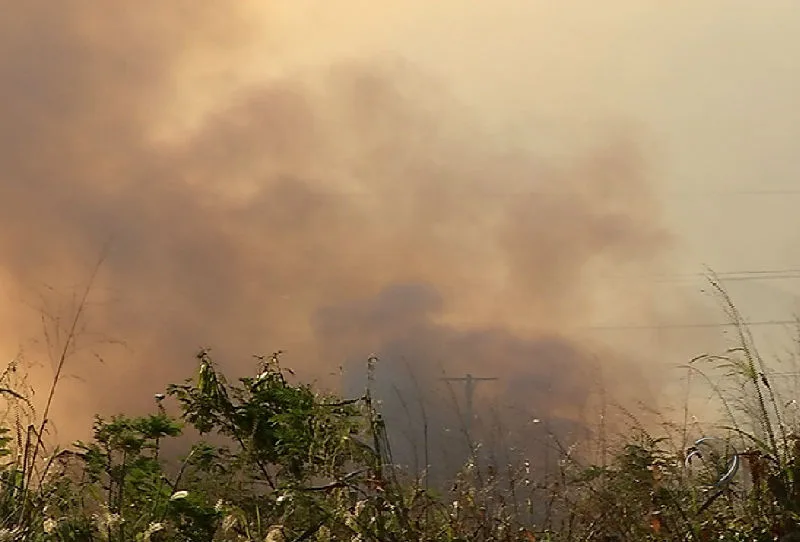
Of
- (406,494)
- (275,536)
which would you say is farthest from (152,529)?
(406,494)

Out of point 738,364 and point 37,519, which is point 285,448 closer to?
point 37,519

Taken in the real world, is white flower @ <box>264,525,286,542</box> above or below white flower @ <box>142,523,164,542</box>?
below

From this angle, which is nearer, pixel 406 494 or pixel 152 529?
pixel 152 529

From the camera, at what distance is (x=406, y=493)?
260 cm

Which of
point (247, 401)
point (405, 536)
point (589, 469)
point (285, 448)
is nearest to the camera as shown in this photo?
point (405, 536)

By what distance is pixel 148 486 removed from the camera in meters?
2.76

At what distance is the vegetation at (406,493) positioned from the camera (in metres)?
2.45

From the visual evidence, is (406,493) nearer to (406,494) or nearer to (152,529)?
(406,494)

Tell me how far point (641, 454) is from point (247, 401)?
1319mm

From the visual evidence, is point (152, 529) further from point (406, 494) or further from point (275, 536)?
point (406, 494)

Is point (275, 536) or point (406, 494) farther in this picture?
point (406, 494)

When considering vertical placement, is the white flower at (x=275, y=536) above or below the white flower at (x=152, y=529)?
below

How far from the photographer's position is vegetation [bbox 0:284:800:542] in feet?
8.02

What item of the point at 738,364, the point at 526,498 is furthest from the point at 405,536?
the point at 738,364
